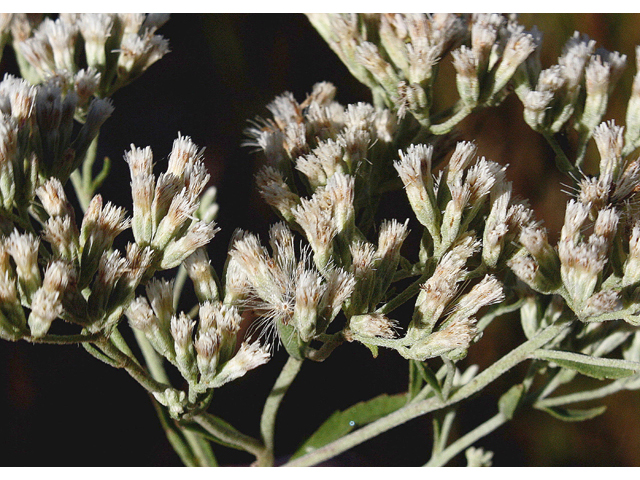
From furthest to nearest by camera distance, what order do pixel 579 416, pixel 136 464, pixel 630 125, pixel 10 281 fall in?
pixel 136 464 → pixel 579 416 → pixel 630 125 → pixel 10 281

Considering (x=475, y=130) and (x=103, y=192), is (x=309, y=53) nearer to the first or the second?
(x=475, y=130)

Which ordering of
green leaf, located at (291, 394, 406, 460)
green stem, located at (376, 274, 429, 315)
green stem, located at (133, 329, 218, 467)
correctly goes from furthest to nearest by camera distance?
green leaf, located at (291, 394, 406, 460), green stem, located at (133, 329, 218, 467), green stem, located at (376, 274, 429, 315)

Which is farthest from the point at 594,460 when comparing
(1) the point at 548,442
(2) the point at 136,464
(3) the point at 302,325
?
(3) the point at 302,325

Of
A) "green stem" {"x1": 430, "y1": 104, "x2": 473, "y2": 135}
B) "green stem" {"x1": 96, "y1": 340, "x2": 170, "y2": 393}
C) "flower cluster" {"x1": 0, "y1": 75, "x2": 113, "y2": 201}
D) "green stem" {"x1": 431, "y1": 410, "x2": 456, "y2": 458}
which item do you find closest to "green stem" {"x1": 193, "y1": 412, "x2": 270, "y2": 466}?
"green stem" {"x1": 96, "y1": 340, "x2": 170, "y2": 393}

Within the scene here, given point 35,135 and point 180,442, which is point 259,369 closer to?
point 180,442

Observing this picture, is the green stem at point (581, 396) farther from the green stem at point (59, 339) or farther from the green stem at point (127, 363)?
the green stem at point (59, 339)

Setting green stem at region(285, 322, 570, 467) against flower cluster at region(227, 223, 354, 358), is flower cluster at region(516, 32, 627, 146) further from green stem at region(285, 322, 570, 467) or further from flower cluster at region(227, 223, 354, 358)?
flower cluster at region(227, 223, 354, 358)

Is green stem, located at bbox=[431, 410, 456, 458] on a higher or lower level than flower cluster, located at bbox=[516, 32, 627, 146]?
lower
